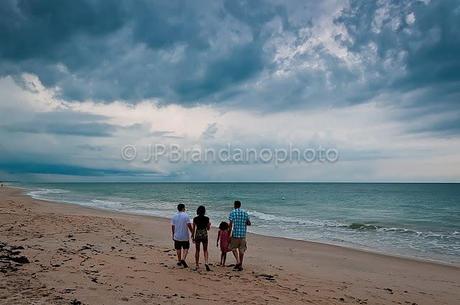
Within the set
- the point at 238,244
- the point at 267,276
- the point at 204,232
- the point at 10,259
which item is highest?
the point at 204,232

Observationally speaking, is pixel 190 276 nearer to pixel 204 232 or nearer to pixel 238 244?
pixel 204 232

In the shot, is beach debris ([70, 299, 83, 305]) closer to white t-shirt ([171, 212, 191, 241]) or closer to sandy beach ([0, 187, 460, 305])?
sandy beach ([0, 187, 460, 305])

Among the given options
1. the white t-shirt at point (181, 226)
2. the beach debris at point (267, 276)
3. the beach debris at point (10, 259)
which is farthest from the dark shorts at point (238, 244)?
the beach debris at point (10, 259)

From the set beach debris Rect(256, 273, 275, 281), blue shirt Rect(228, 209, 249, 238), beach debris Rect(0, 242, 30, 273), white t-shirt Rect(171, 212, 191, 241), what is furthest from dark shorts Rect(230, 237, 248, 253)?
beach debris Rect(0, 242, 30, 273)

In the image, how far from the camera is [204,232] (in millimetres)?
9320

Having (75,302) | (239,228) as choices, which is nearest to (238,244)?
(239,228)

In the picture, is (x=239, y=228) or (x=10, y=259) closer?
(x=10, y=259)

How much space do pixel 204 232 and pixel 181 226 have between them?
0.66 metres

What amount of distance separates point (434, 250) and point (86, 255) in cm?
1418

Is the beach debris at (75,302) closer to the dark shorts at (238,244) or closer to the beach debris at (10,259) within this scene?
the beach debris at (10,259)

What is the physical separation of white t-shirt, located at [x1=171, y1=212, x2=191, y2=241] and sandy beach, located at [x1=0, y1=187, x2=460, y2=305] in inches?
30.7

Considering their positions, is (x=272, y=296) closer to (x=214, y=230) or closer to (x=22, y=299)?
(x=22, y=299)

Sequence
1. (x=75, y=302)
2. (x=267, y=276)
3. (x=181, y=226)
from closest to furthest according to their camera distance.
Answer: (x=75, y=302) < (x=267, y=276) < (x=181, y=226)

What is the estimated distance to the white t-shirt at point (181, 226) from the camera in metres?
9.44
